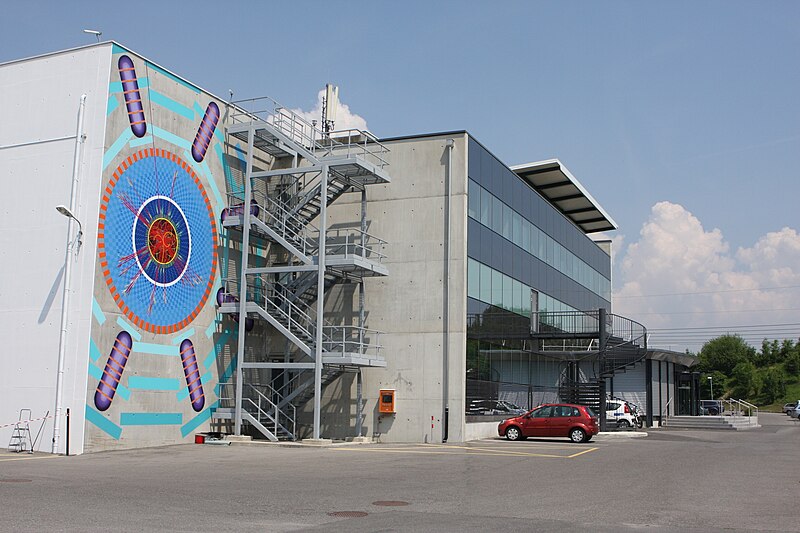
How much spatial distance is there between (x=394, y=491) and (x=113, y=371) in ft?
40.5

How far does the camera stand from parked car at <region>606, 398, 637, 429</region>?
4250 cm

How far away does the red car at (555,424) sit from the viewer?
98.0 feet

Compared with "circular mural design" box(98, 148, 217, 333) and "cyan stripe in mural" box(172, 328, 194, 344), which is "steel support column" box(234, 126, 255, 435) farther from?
"cyan stripe in mural" box(172, 328, 194, 344)

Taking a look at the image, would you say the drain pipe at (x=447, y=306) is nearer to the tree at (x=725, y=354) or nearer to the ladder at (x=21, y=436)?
the ladder at (x=21, y=436)

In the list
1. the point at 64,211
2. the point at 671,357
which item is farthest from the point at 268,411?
the point at 671,357

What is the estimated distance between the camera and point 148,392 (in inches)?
985

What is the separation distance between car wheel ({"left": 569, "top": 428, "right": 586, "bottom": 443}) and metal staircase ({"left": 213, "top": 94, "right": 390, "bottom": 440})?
7483 millimetres

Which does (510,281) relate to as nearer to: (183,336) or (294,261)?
(294,261)

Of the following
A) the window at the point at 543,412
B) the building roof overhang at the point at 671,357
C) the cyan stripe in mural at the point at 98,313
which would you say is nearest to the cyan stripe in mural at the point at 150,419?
the cyan stripe in mural at the point at 98,313

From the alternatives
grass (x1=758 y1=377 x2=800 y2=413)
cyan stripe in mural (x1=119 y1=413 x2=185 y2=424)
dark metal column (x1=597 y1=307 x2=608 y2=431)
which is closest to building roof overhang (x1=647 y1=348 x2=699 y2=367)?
dark metal column (x1=597 y1=307 x2=608 y2=431)

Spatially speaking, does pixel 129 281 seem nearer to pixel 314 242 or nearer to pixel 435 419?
pixel 314 242

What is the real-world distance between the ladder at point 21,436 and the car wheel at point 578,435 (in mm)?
17751

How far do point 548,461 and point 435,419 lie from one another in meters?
8.36

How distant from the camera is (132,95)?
24844mm
